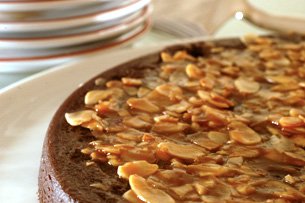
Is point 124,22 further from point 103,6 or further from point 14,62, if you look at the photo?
point 14,62

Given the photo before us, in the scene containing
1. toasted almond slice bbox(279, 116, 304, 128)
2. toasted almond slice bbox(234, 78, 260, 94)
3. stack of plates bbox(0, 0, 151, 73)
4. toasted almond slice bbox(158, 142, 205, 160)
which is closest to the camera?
toasted almond slice bbox(158, 142, 205, 160)

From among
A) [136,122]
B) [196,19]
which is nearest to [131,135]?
[136,122]

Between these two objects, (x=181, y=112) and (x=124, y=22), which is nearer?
(x=181, y=112)

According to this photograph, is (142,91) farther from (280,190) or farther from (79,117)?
(280,190)

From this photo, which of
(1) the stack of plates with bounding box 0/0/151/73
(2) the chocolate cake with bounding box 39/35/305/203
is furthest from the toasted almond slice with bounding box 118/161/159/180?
(1) the stack of plates with bounding box 0/0/151/73

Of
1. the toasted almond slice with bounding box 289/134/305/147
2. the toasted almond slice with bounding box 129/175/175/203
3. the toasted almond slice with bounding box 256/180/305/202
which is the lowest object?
the toasted almond slice with bounding box 256/180/305/202

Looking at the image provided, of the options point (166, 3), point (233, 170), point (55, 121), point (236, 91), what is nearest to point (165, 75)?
point (236, 91)

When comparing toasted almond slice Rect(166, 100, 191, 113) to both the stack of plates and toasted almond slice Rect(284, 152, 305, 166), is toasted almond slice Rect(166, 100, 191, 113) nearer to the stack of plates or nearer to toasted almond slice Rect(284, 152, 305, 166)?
toasted almond slice Rect(284, 152, 305, 166)
